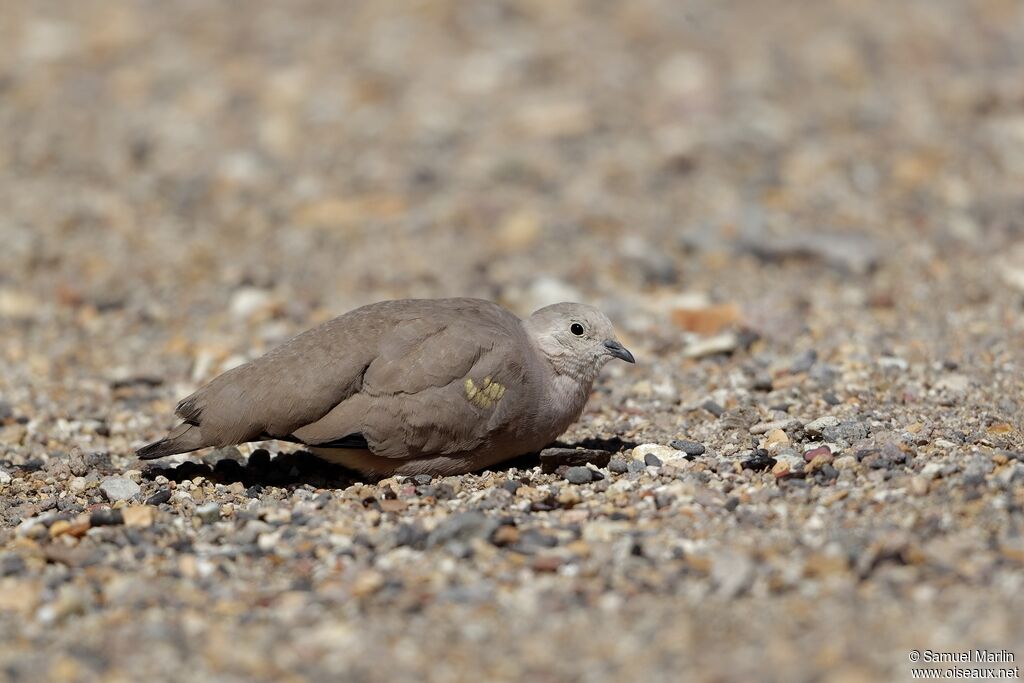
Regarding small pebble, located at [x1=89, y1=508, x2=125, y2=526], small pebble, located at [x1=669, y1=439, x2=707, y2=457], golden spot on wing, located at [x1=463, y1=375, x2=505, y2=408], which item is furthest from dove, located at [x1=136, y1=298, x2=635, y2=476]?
small pebble, located at [x1=669, y1=439, x2=707, y2=457]

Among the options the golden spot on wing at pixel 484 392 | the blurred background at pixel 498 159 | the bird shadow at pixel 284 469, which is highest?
the blurred background at pixel 498 159

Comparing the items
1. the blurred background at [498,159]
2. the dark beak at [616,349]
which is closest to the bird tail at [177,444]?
the dark beak at [616,349]

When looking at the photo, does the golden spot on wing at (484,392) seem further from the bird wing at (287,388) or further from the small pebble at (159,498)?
the small pebble at (159,498)

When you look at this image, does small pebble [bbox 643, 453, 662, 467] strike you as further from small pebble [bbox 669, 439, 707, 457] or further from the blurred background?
the blurred background

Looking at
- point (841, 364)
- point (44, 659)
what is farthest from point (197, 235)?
point (44, 659)

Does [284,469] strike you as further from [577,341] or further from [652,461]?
[652,461]

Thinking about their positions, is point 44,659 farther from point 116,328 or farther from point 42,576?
point 116,328
